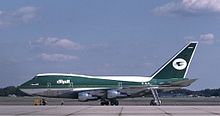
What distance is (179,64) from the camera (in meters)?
74.4

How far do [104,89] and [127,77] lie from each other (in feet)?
12.0

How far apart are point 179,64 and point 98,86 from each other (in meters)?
11.9

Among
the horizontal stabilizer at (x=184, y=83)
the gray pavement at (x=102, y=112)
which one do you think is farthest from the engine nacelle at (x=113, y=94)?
the gray pavement at (x=102, y=112)

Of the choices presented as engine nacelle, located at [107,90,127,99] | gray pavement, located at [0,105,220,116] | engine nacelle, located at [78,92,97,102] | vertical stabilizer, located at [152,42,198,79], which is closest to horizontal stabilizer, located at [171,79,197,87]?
vertical stabilizer, located at [152,42,198,79]

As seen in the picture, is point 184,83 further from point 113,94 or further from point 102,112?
point 102,112

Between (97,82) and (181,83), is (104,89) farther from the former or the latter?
(181,83)

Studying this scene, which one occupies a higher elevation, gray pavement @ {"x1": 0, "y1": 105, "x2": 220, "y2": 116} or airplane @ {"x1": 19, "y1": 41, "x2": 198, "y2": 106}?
airplane @ {"x1": 19, "y1": 41, "x2": 198, "y2": 106}

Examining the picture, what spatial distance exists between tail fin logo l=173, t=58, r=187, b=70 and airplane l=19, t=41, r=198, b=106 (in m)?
1.73

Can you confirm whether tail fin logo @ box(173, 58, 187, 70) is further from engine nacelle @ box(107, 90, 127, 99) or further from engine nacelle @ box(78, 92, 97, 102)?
engine nacelle @ box(78, 92, 97, 102)

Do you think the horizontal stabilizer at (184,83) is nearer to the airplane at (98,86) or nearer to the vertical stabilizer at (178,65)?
the airplane at (98,86)

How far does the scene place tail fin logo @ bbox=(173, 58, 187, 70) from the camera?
74312 millimetres

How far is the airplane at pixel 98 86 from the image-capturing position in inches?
2788

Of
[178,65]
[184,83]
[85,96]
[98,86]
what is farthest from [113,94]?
[178,65]

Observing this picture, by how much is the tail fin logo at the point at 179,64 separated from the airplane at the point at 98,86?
1.73 meters
